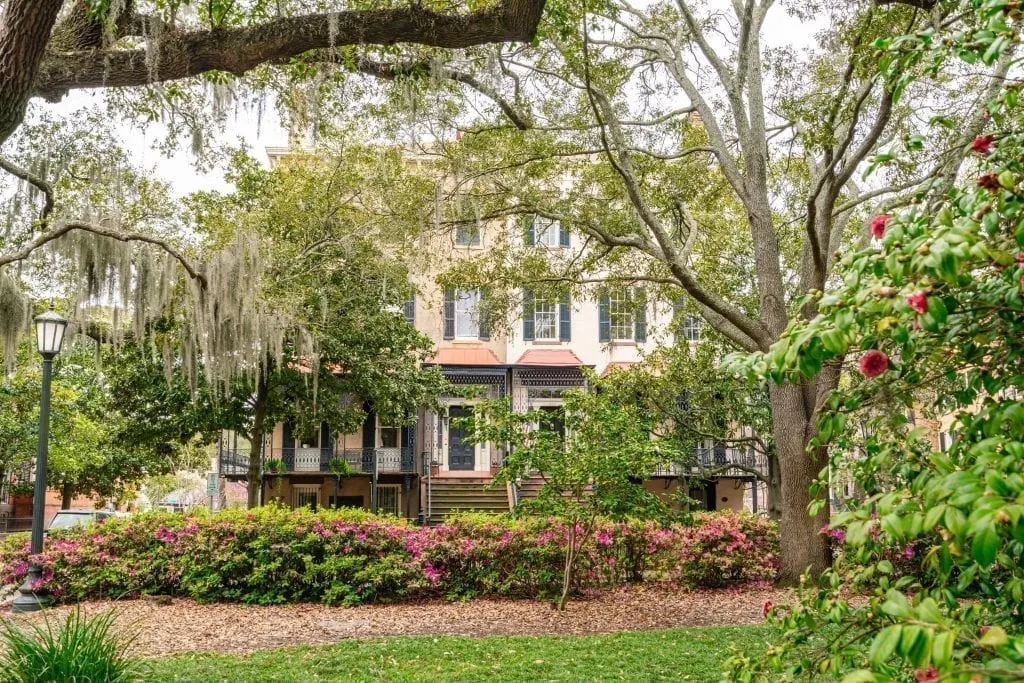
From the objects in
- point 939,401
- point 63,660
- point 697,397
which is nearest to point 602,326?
point 697,397

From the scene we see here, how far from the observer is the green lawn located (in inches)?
233

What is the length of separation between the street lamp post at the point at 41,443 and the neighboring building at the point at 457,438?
10411 millimetres

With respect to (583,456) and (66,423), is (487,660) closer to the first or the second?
(583,456)

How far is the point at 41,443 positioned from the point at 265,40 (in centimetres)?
571

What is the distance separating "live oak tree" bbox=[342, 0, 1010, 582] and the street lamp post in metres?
4.77

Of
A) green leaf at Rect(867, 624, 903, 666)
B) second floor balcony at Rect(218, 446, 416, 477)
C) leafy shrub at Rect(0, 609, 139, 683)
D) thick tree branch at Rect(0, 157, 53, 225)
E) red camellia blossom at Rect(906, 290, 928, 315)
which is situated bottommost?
leafy shrub at Rect(0, 609, 139, 683)

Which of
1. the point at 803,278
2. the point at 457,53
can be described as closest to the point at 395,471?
the point at 803,278

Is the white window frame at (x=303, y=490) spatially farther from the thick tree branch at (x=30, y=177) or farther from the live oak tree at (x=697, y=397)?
the thick tree branch at (x=30, y=177)

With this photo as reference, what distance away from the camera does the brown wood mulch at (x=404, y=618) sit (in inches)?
307

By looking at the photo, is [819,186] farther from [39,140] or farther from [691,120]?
[39,140]

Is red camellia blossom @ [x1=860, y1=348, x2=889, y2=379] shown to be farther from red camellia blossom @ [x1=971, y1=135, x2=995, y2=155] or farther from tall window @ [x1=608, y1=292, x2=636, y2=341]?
tall window @ [x1=608, y1=292, x2=636, y2=341]

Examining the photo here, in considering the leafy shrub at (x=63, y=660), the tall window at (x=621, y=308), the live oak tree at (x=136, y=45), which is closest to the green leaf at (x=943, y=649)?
the leafy shrub at (x=63, y=660)

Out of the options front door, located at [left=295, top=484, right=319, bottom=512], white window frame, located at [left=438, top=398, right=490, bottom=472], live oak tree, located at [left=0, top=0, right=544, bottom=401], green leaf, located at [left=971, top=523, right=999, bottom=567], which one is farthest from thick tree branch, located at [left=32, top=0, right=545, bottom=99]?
front door, located at [left=295, top=484, right=319, bottom=512]

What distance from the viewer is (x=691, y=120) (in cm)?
1322
